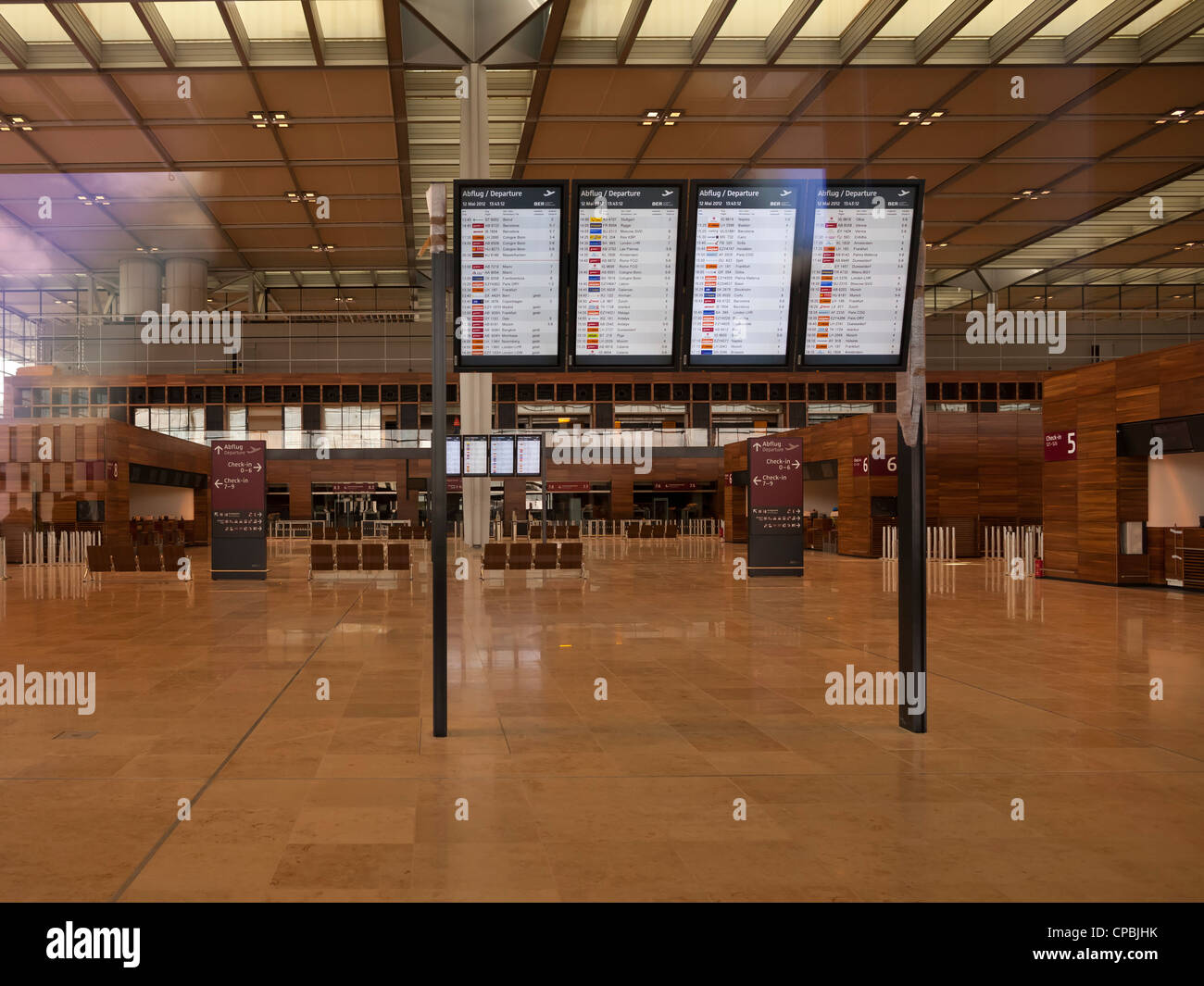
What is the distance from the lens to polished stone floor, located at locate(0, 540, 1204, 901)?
3.33 metres

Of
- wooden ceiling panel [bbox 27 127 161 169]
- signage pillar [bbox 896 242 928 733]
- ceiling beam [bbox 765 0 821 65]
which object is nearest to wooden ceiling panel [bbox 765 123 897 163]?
ceiling beam [bbox 765 0 821 65]

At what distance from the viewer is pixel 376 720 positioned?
5.94 m

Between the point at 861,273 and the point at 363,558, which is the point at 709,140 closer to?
the point at 363,558

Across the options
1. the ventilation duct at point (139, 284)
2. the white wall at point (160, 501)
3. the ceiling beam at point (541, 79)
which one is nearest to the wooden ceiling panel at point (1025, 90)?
the ceiling beam at point (541, 79)

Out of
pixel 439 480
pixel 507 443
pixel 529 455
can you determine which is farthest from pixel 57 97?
pixel 439 480

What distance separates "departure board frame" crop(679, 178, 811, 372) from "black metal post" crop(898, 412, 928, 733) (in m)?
1.01

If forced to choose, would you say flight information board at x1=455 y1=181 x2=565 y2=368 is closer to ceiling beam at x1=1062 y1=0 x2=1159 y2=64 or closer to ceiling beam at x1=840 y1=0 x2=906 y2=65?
ceiling beam at x1=840 y1=0 x2=906 y2=65

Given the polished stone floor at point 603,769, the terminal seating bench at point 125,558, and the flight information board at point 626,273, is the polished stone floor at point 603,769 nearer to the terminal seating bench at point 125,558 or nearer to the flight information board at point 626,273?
the flight information board at point 626,273

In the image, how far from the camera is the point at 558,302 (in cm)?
592

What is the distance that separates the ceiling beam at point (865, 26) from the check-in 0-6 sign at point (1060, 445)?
8260 millimetres

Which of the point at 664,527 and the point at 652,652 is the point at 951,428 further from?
the point at 652,652

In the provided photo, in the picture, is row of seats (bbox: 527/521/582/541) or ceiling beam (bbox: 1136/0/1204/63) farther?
row of seats (bbox: 527/521/582/541)

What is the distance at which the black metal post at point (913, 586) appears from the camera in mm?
5590
